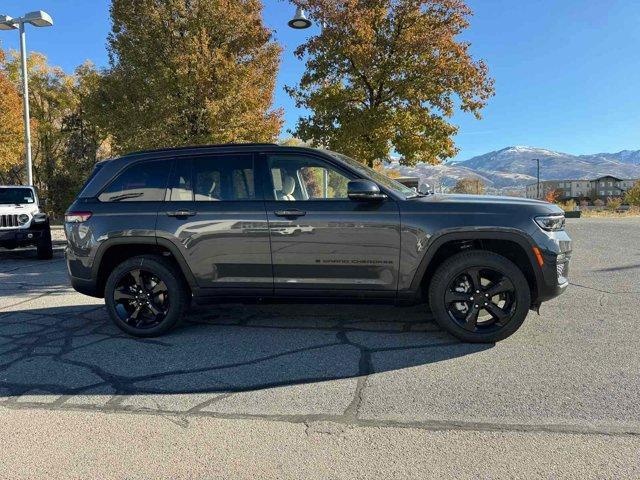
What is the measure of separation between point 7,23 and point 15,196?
19.5 ft

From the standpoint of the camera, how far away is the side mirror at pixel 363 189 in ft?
13.3

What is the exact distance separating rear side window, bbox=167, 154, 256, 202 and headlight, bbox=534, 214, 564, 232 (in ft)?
8.58

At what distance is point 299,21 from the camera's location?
1112 cm

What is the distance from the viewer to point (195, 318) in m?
5.44

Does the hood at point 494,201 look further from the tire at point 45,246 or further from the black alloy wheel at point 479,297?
the tire at point 45,246

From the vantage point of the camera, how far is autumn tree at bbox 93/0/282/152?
12.8 metres

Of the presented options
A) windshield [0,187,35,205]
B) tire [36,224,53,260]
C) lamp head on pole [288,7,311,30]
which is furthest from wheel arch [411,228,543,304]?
windshield [0,187,35,205]

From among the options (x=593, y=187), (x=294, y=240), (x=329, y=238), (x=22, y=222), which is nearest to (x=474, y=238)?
(x=329, y=238)

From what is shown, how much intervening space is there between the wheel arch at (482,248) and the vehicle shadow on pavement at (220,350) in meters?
0.64

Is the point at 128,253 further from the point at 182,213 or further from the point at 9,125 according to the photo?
the point at 9,125

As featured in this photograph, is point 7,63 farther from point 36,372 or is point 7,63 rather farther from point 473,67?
point 36,372

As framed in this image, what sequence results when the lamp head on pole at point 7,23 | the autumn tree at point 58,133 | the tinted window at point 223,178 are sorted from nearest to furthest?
the tinted window at point 223,178, the lamp head on pole at point 7,23, the autumn tree at point 58,133

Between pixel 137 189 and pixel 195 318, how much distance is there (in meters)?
1.63

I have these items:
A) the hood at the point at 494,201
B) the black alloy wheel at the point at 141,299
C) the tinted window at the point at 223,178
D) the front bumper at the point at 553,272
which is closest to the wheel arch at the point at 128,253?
the black alloy wheel at the point at 141,299
